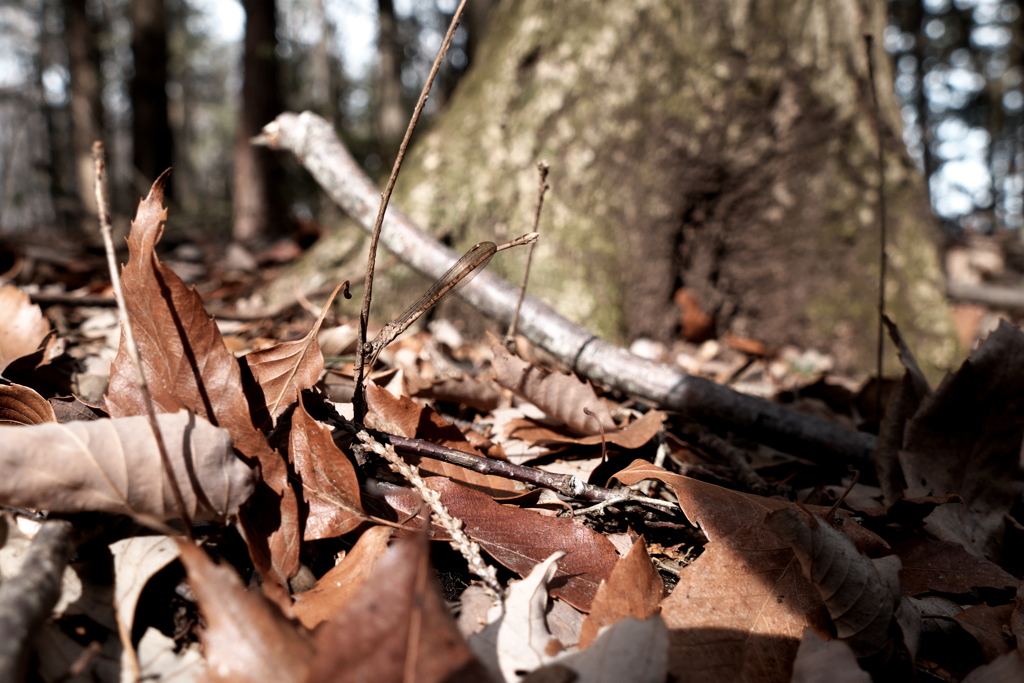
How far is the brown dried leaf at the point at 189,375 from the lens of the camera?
0.82 m

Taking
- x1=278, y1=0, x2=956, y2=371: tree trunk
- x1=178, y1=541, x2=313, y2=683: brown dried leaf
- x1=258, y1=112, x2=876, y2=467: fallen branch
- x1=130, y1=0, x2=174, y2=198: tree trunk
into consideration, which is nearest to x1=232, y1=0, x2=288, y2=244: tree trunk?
x1=130, y1=0, x2=174, y2=198: tree trunk

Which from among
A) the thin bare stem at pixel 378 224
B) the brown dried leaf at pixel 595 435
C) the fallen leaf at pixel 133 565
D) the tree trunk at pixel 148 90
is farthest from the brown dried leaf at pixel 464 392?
the tree trunk at pixel 148 90

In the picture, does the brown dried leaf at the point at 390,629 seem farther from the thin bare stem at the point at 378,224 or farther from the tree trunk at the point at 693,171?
the tree trunk at the point at 693,171

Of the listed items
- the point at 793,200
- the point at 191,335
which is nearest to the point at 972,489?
the point at 191,335

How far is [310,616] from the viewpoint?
74cm

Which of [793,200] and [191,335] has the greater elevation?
[191,335]

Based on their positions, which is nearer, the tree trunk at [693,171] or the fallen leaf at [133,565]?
the fallen leaf at [133,565]

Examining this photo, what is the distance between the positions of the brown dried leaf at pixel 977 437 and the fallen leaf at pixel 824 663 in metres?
0.60

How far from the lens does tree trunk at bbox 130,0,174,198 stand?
6867 mm

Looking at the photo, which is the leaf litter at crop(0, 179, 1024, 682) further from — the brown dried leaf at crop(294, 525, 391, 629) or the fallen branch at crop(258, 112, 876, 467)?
the fallen branch at crop(258, 112, 876, 467)

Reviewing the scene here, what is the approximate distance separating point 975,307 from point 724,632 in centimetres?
614

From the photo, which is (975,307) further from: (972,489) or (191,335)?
(191,335)

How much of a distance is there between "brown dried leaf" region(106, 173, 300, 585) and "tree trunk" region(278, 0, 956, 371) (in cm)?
155

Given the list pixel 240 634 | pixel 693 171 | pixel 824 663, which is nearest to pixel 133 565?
pixel 240 634
